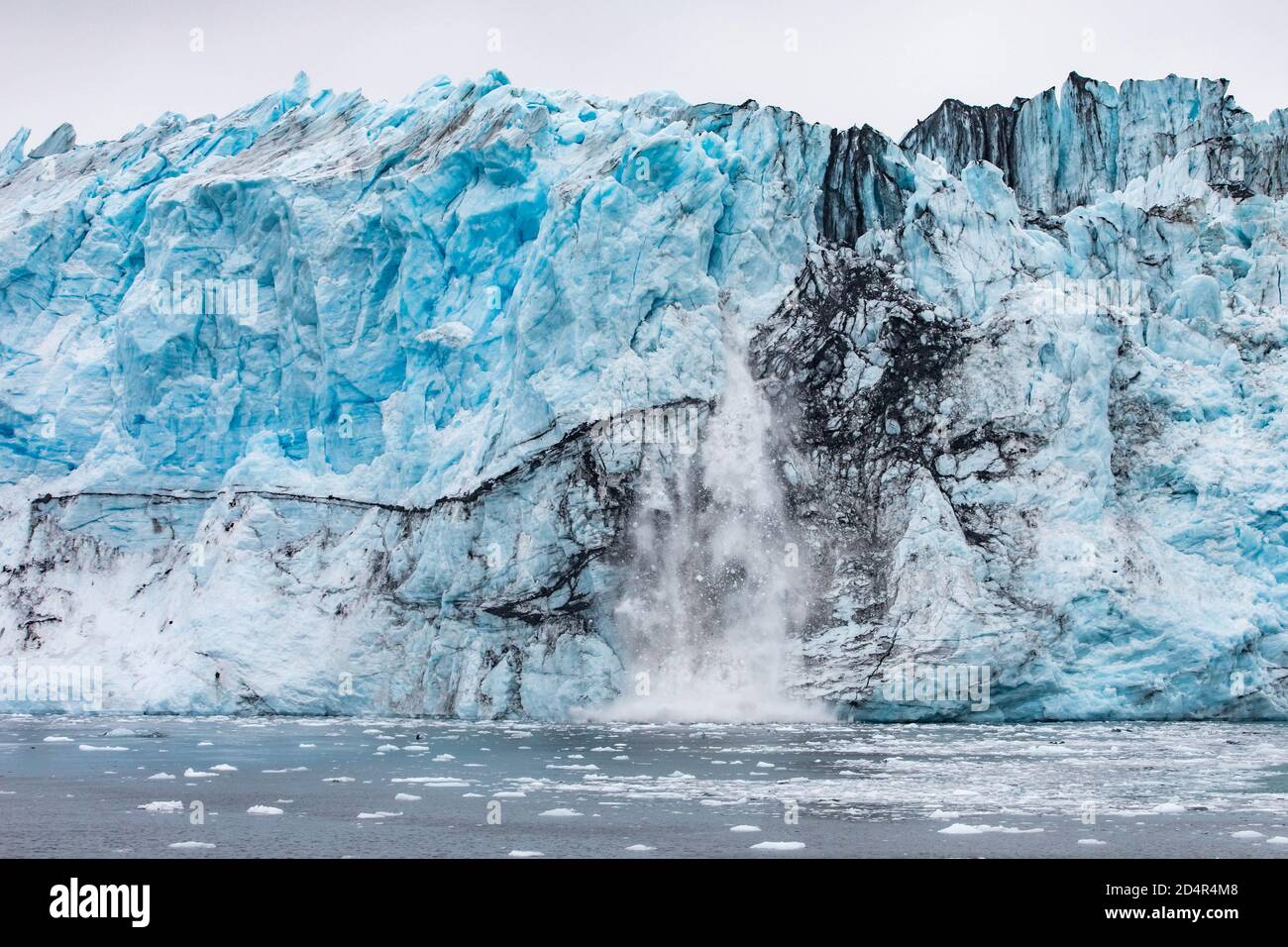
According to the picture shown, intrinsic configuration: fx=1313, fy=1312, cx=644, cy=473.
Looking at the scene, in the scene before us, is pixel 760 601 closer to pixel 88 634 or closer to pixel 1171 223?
pixel 1171 223

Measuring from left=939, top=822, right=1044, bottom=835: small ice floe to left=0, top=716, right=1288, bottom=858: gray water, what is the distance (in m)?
0.02

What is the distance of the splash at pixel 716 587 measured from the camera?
20.1m

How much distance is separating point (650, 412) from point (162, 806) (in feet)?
40.6

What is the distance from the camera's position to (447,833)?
926 centimetres

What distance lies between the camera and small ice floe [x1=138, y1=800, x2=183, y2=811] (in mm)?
10289

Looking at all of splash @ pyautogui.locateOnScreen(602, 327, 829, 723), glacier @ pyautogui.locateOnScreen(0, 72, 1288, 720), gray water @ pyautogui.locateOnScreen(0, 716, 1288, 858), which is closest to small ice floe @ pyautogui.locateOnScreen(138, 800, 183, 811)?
gray water @ pyautogui.locateOnScreen(0, 716, 1288, 858)

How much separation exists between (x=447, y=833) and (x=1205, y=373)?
55.8ft

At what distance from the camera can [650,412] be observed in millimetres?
21547
